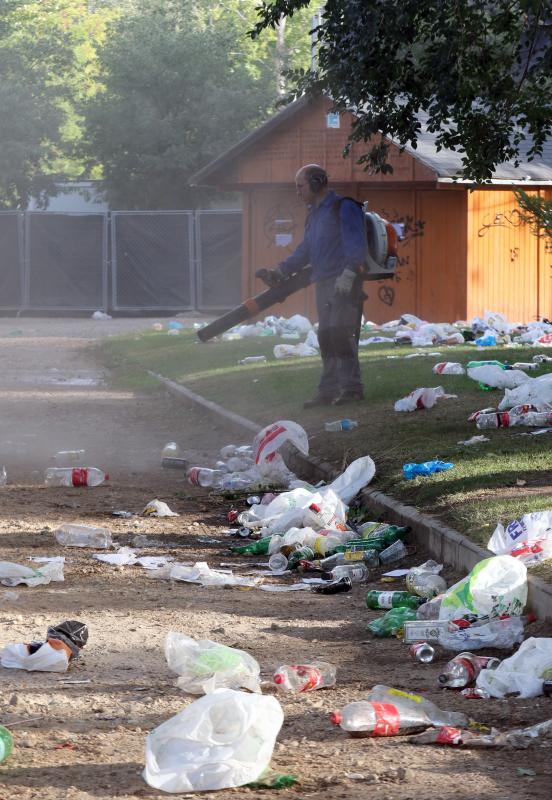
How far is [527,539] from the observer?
6156mm

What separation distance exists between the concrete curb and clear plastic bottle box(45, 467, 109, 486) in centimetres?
149

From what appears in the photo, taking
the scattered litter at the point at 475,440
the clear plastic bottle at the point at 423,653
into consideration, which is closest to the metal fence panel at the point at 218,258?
the scattered litter at the point at 475,440

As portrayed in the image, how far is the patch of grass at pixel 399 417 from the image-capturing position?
25.5 feet

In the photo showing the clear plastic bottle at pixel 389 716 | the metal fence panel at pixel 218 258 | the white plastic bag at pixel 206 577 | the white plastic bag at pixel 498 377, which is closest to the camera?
the clear plastic bottle at pixel 389 716

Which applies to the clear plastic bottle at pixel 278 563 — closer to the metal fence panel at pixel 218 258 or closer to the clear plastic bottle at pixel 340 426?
the clear plastic bottle at pixel 340 426

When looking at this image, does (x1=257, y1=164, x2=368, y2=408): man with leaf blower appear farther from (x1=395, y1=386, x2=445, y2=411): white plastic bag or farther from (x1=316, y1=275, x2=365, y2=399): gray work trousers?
(x1=395, y1=386, x2=445, y2=411): white plastic bag

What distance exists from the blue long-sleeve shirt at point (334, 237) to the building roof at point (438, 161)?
10133 millimetres

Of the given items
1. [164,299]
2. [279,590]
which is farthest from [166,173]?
[279,590]

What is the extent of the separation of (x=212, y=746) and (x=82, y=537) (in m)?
4.09

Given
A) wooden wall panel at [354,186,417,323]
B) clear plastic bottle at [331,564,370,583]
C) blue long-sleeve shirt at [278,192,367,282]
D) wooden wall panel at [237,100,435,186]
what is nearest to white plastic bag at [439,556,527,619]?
clear plastic bottle at [331,564,370,583]

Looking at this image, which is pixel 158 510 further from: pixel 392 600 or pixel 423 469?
pixel 392 600

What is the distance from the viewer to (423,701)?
177 inches

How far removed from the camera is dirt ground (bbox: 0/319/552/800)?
3881mm

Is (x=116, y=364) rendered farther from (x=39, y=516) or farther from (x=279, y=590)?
(x=279, y=590)
